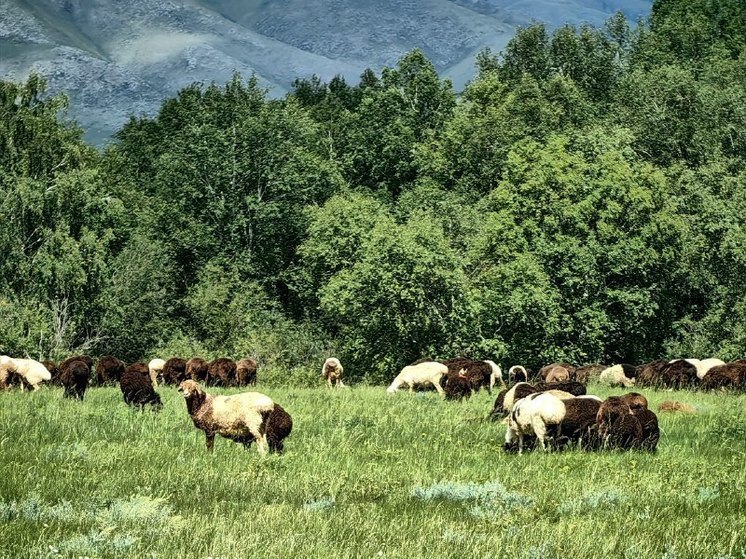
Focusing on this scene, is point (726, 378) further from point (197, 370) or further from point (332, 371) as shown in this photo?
point (197, 370)

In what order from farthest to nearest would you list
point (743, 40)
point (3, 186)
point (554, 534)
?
point (743, 40) → point (3, 186) → point (554, 534)

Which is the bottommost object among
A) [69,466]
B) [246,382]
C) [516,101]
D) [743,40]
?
[246,382]

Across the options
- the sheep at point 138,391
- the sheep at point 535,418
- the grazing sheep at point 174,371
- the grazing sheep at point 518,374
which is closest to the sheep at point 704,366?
the grazing sheep at point 518,374

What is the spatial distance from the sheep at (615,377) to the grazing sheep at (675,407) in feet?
34.0

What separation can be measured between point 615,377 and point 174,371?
658 inches

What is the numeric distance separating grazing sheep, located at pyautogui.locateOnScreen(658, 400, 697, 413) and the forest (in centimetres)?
1799

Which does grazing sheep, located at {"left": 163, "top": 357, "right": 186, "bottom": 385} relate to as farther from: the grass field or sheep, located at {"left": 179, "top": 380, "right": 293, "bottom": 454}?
sheep, located at {"left": 179, "top": 380, "right": 293, "bottom": 454}

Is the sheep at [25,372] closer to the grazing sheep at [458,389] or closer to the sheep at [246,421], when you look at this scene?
the grazing sheep at [458,389]

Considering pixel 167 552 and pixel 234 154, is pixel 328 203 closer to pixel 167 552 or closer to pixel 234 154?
pixel 234 154

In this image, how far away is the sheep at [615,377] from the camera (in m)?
34.4

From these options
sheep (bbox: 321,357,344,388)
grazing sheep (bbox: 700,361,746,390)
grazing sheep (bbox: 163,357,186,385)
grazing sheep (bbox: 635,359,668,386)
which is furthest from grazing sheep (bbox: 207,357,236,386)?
grazing sheep (bbox: 700,361,746,390)

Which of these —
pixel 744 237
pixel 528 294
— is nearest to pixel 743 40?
pixel 744 237

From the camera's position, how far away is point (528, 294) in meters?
43.6

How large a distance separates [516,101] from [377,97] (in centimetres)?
1360
